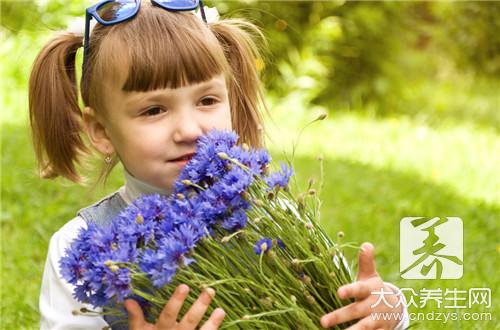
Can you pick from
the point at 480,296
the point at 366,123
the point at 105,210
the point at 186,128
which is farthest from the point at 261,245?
the point at 366,123

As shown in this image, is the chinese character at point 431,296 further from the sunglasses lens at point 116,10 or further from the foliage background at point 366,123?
the sunglasses lens at point 116,10

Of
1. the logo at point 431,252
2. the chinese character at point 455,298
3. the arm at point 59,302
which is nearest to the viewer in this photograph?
the arm at point 59,302

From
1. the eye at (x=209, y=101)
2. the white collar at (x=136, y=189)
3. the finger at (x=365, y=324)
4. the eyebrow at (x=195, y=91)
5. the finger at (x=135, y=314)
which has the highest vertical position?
the eyebrow at (x=195, y=91)

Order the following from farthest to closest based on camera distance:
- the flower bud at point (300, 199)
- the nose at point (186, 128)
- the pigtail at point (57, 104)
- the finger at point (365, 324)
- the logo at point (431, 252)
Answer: the logo at point (431, 252) → the pigtail at point (57, 104) → the nose at point (186, 128) → the finger at point (365, 324) → the flower bud at point (300, 199)

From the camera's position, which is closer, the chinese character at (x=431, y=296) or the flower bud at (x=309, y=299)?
the flower bud at (x=309, y=299)

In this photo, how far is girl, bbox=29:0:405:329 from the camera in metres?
1.89

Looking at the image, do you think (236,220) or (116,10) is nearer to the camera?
(236,220)

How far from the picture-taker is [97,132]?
2.19 metres

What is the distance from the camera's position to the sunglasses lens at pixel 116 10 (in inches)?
81.1

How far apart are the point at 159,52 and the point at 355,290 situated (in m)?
0.74

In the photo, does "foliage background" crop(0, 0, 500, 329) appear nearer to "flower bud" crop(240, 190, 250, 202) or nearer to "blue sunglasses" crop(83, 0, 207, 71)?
"blue sunglasses" crop(83, 0, 207, 71)

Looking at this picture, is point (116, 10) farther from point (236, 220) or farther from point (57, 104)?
point (236, 220)

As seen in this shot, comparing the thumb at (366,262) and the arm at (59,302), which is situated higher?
the thumb at (366,262)

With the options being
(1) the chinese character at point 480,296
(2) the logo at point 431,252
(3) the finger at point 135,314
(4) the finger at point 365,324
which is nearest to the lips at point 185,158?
(3) the finger at point 135,314
